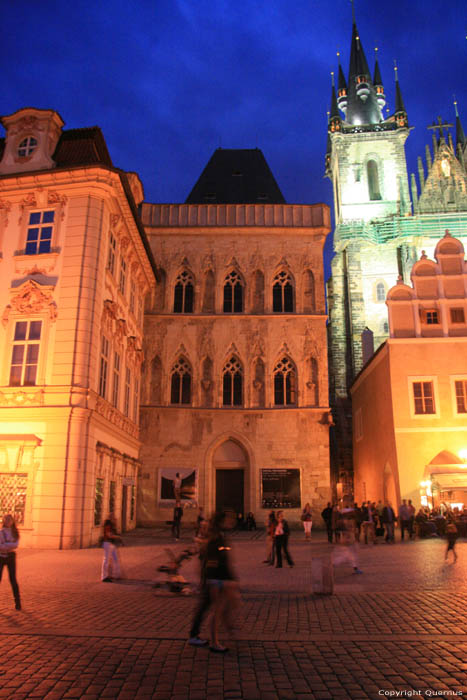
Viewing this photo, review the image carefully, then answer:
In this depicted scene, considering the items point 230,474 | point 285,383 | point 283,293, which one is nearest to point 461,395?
point 285,383

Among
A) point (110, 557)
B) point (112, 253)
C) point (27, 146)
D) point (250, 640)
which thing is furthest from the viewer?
point (112, 253)

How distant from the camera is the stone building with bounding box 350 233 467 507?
26.2 metres

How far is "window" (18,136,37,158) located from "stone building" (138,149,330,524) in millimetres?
11335

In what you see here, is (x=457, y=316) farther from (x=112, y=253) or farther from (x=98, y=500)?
(x=98, y=500)

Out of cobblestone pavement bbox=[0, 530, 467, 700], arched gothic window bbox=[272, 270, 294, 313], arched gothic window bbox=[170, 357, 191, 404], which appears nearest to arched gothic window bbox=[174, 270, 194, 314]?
arched gothic window bbox=[170, 357, 191, 404]

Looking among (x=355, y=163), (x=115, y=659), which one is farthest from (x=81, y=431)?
(x=355, y=163)

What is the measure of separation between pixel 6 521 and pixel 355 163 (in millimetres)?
60696

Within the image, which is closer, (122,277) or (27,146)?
(27,146)

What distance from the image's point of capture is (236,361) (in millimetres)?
31547

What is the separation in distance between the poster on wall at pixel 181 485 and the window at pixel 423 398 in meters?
11.4

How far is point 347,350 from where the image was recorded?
5228 centimetres

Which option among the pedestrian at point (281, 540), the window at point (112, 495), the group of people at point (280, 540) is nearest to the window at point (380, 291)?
the window at point (112, 495)

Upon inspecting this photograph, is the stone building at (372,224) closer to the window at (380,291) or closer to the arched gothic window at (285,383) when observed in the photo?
the window at (380,291)

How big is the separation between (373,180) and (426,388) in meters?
40.9
